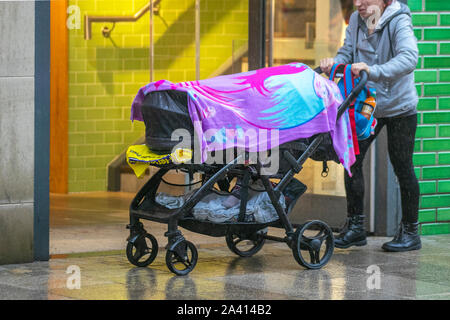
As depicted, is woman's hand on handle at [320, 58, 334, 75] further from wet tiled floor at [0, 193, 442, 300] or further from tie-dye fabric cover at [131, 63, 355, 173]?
wet tiled floor at [0, 193, 442, 300]

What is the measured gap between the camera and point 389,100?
6.16 meters

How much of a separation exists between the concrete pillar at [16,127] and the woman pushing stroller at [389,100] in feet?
6.28

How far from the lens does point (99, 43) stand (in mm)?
10273

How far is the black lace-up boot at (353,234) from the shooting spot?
626 cm

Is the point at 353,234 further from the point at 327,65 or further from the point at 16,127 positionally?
the point at 16,127

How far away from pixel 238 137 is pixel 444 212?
9.02ft

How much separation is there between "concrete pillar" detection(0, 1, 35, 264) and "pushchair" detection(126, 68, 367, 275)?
696mm

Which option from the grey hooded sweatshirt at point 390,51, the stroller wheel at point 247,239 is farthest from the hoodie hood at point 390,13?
the stroller wheel at point 247,239

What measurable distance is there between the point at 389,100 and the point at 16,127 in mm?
2483

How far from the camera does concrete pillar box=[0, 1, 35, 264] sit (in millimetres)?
5426

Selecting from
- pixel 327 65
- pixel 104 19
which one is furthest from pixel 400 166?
pixel 104 19

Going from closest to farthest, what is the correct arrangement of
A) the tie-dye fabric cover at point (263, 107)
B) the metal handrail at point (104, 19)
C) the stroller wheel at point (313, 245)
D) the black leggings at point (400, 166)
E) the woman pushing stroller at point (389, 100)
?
the tie-dye fabric cover at point (263, 107), the stroller wheel at point (313, 245), the woman pushing stroller at point (389, 100), the black leggings at point (400, 166), the metal handrail at point (104, 19)

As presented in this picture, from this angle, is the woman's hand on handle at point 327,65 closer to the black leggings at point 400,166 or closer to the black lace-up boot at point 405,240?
the black leggings at point 400,166

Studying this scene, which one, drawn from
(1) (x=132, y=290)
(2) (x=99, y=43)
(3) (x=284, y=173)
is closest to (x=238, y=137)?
(3) (x=284, y=173)
